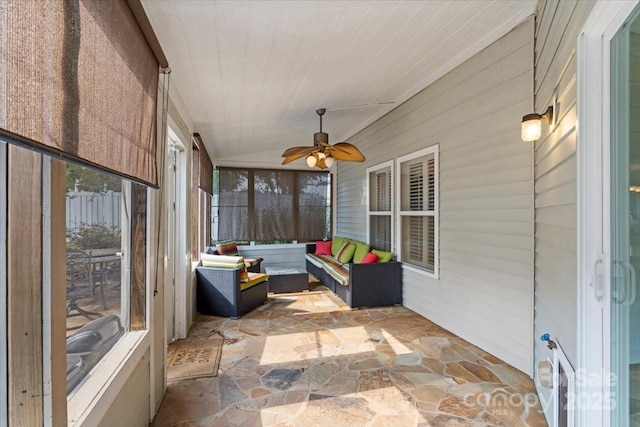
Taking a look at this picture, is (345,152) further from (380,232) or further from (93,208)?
(93,208)

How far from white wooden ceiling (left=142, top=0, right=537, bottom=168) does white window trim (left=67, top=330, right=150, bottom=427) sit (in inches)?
75.0

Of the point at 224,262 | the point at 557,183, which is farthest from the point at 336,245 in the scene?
the point at 557,183

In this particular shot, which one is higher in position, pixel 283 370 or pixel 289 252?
pixel 289 252

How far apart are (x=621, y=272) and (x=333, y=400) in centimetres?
187

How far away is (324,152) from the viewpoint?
14.0 feet

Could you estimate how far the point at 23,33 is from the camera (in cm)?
70

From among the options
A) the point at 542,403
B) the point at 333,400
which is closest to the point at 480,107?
the point at 542,403

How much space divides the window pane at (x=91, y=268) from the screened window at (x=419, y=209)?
10.7 feet

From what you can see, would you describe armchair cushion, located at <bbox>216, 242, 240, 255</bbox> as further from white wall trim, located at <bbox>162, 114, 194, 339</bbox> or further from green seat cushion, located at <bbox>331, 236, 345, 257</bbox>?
green seat cushion, located at <bbox>331, 236, 345, 257</bbox>

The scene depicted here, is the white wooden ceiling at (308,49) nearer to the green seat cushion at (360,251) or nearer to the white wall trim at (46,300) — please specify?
the white wall trim at (46,300)

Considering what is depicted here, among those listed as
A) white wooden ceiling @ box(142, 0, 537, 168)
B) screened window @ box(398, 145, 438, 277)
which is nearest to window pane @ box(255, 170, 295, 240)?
white wooden ceiling @ box(142, 0, 537, 168)

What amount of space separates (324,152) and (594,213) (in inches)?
127

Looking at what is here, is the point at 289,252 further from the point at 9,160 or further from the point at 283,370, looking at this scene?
the point at 9,160

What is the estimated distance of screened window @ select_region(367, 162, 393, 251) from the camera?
5023 millimetres
